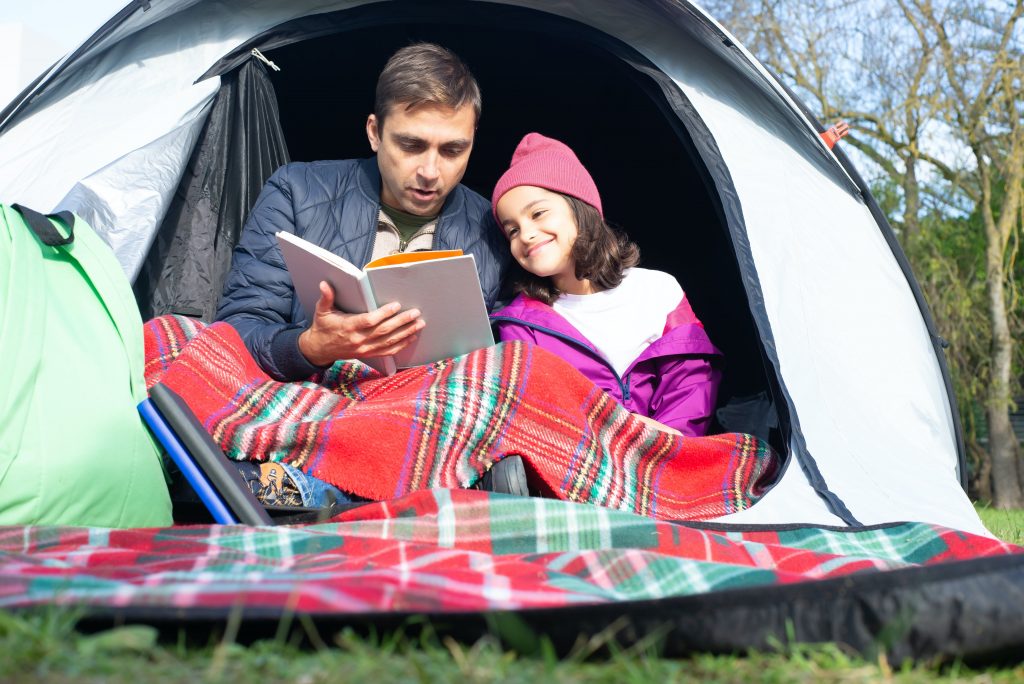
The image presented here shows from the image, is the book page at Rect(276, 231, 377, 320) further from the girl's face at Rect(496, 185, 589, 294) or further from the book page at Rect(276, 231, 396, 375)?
the girl's face at Rect(496, 185, 589, 294)

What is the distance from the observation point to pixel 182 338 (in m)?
Result: 1.93

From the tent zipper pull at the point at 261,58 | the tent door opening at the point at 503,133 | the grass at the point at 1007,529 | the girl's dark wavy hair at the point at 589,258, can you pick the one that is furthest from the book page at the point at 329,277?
the grass at the point at 1007,529

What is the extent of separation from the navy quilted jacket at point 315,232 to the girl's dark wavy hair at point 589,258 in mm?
129

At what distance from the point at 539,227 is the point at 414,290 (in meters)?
0.58

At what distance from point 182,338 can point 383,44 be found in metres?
1.48

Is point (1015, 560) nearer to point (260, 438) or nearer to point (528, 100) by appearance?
point (260, 438)

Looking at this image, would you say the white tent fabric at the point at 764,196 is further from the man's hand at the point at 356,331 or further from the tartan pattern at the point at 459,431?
the man's hand at the point at 356,331

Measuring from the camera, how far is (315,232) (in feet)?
7.78

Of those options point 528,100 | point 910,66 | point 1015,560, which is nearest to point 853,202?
point 528,100

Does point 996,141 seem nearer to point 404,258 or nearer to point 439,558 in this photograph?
point 404,258

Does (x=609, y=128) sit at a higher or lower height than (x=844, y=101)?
lower

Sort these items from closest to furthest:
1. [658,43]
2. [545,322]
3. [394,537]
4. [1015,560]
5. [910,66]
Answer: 1. [1015,560]
2. [394,537]
3. [545,322]
4. [658,43]
5. [910,66]

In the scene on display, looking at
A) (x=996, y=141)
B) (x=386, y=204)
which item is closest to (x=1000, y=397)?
(x=996, y=141)

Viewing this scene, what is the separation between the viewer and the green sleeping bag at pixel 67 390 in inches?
53.8
